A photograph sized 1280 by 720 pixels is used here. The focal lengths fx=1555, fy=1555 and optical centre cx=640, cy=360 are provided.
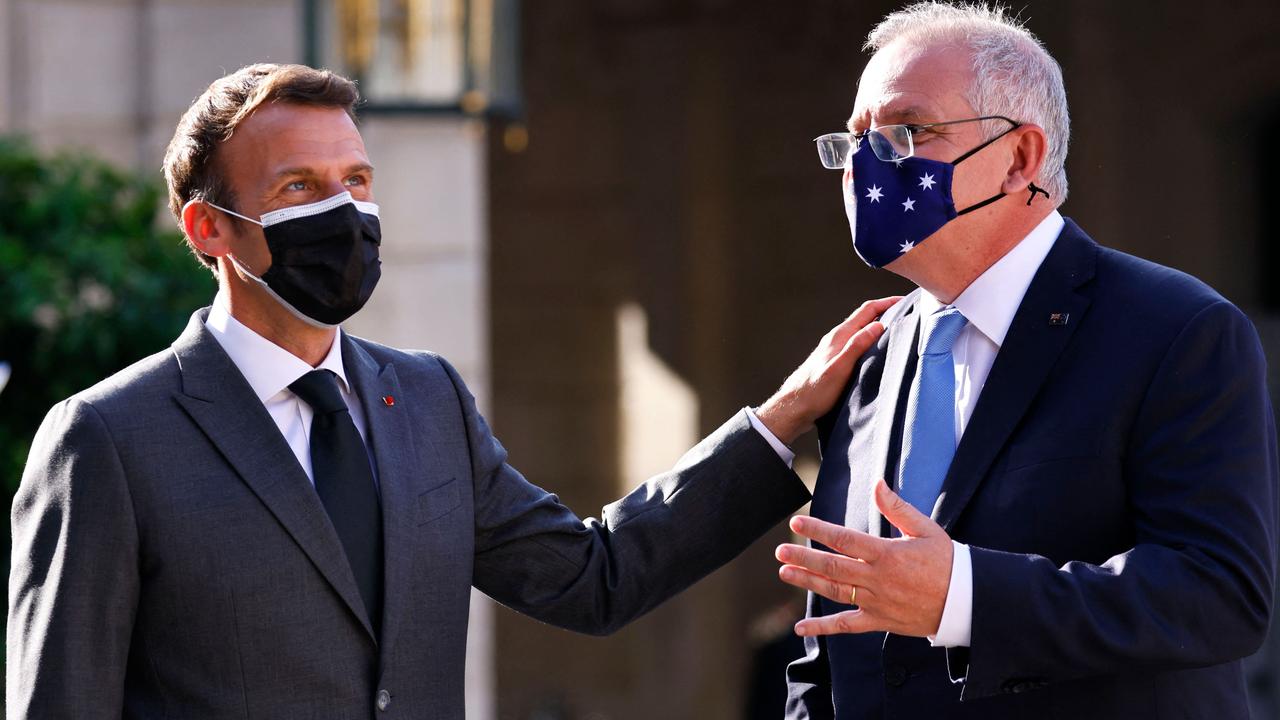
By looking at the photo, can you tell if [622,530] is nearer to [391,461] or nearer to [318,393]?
[391,461]

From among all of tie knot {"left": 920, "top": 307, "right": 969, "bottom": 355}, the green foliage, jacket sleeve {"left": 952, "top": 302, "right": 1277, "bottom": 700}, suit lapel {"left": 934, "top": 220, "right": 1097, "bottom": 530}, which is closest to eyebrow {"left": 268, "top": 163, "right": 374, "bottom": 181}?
tie knot {"left": 920, "top": 307, "right": 969, "bottom": 355}

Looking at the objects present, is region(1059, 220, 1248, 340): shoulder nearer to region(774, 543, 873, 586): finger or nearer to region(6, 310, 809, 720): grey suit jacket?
region(774, 543, 873, 586): finger

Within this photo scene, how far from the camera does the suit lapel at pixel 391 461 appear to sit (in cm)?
265

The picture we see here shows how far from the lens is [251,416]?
2.64 meters

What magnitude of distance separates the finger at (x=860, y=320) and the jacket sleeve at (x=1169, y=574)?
2.45ft

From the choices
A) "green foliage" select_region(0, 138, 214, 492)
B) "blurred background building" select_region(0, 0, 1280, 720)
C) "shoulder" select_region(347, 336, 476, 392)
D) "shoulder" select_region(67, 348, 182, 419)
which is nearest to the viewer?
"shoulder" select_region(67, 348, 182, 419)

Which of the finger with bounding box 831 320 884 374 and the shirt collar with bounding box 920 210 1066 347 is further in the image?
the finger with bounding box 831 320 884 374

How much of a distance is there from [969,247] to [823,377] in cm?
42

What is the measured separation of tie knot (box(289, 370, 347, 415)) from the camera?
8.94 feet

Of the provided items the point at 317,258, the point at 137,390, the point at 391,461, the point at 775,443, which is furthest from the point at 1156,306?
the point at 137,390

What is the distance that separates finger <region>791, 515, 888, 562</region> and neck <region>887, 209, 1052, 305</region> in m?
0.62

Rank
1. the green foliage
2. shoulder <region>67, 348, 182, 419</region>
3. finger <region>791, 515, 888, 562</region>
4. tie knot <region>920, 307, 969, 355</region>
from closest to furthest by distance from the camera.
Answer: finger <region>791, 515, 888, 562</region> → shoulder <region>67, 348, 182, 419</region> → tie knot <region>920, 307, 969, 355</region> → the green foliage

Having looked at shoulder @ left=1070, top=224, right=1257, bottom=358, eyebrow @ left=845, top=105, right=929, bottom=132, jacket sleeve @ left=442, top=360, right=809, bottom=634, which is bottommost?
jacket sleeve @ left=442, top=360, right=809, bottom=634

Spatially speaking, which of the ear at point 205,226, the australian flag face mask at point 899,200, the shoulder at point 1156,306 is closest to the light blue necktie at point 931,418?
the australian flag face mask at point 899,200
